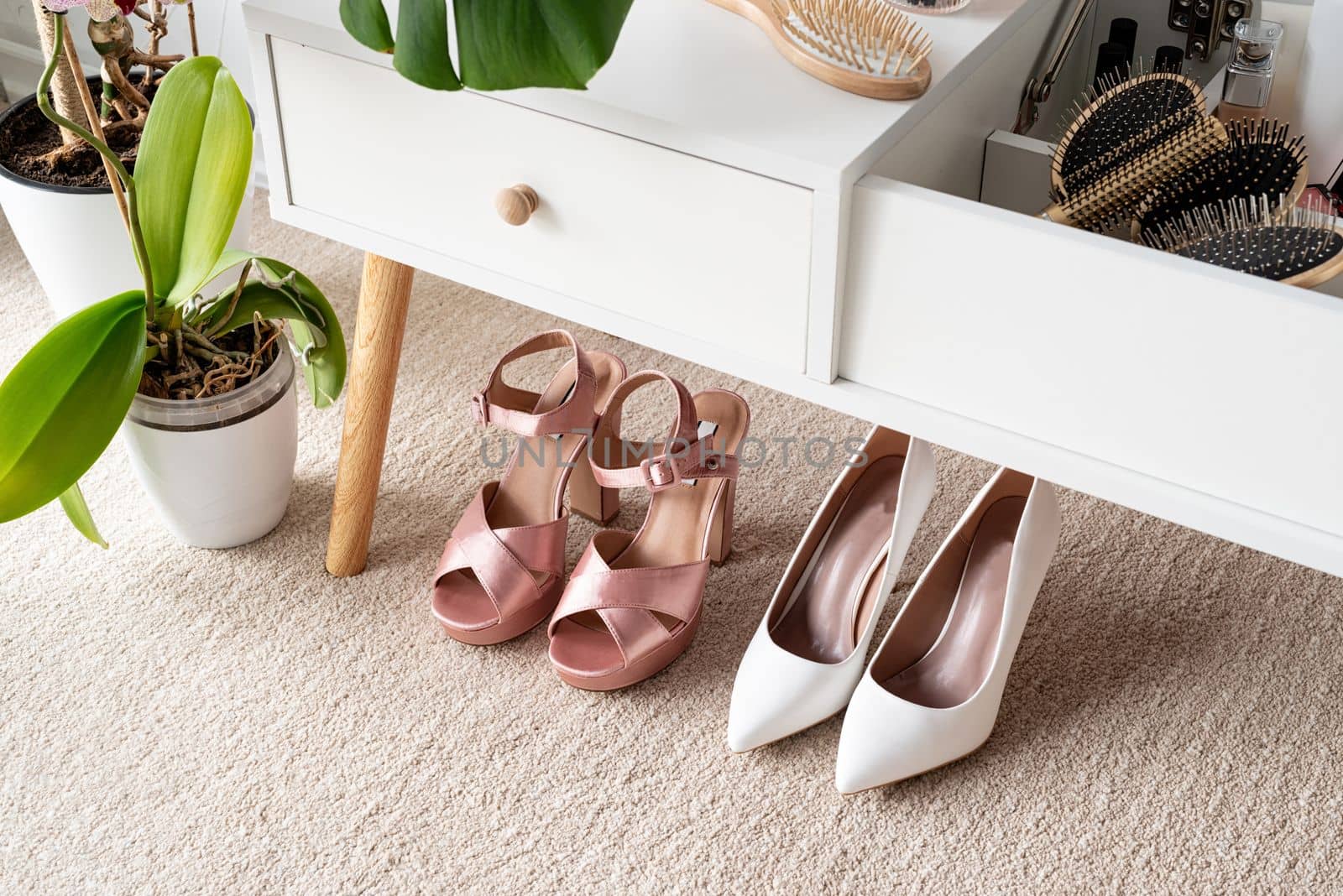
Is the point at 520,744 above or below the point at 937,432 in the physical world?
below

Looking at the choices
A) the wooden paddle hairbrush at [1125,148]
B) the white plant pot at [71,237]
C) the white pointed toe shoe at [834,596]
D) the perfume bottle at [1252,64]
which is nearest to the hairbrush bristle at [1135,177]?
the wooden paddle hairbrush at [1125,148]

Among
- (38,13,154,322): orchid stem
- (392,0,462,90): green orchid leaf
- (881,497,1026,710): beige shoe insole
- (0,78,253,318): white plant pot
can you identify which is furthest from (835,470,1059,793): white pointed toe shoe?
(0,78,253,318): white plant pot

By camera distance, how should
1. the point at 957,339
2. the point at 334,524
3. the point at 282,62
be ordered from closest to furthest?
the point at 957,339
the point at 282,62
the point at 334,524

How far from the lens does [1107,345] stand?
683 mm

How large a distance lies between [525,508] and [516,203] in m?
0.39

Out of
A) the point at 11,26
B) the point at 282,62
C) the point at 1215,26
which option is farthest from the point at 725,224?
the point at 11,26

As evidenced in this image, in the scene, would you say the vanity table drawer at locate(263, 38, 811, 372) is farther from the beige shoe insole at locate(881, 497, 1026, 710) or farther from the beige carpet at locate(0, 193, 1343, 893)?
the beige shoe insole at locate(881, 497, 1026, 710)

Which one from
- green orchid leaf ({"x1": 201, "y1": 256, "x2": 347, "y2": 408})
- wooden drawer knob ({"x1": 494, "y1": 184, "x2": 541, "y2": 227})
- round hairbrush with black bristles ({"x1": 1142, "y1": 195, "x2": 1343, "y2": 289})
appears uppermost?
round hairbrush with black bristles ({"x1": 1142, "y1": 195, "x2": 1343, "y2": 289})

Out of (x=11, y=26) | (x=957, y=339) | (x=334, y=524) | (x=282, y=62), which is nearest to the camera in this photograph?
(x=957, y=339)

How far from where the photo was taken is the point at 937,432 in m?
0.77

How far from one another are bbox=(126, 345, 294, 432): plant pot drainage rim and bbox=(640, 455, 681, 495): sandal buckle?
0.35m

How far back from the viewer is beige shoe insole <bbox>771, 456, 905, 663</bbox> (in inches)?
40.1

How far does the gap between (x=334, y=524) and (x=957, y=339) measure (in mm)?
625

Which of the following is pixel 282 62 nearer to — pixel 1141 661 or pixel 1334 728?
pixel 1141 661
